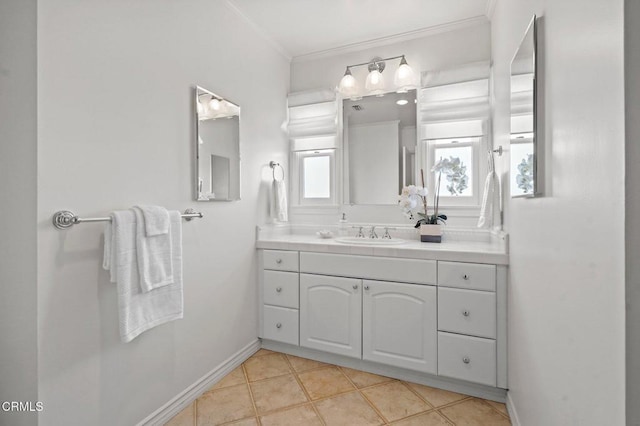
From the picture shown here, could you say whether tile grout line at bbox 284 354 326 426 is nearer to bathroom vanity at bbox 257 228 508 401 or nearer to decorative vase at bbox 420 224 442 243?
bathroom vanity at bbox 257 228 508 401

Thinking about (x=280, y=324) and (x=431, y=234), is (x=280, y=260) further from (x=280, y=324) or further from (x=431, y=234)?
(x=431, y=234)

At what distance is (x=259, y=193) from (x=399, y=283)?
49.9 inches

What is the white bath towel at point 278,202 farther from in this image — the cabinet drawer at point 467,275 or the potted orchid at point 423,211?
the cabinet drawer at point 467,275

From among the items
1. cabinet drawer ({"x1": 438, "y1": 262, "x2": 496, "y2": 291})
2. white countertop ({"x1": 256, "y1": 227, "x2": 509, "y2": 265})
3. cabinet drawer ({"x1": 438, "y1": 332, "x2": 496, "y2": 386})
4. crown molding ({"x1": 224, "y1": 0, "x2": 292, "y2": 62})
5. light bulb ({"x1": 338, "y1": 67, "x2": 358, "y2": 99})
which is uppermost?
crown molding ({"x1": 224, "y1": 0, "x2": 292, "y2": 62})

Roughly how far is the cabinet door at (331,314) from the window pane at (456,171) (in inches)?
41.4

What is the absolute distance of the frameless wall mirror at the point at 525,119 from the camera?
1.16 metres

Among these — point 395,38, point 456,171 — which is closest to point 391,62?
point 395,38

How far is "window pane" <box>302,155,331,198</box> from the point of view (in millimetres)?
2869

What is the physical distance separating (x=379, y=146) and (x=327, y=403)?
192cm

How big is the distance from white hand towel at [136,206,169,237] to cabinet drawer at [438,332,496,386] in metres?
1.66

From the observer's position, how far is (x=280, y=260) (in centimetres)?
239

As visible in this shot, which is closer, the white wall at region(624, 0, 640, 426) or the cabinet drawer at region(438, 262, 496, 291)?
the white wall at region(624, 0, 640, 426)

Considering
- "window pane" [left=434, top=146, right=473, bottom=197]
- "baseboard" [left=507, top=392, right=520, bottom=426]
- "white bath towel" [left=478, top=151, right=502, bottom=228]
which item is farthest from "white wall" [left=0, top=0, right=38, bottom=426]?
"window pane" [left=434, top=146, right=473, bottom=197]

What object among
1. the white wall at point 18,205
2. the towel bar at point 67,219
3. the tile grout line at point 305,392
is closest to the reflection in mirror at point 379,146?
the tile grout line at point 305,392
